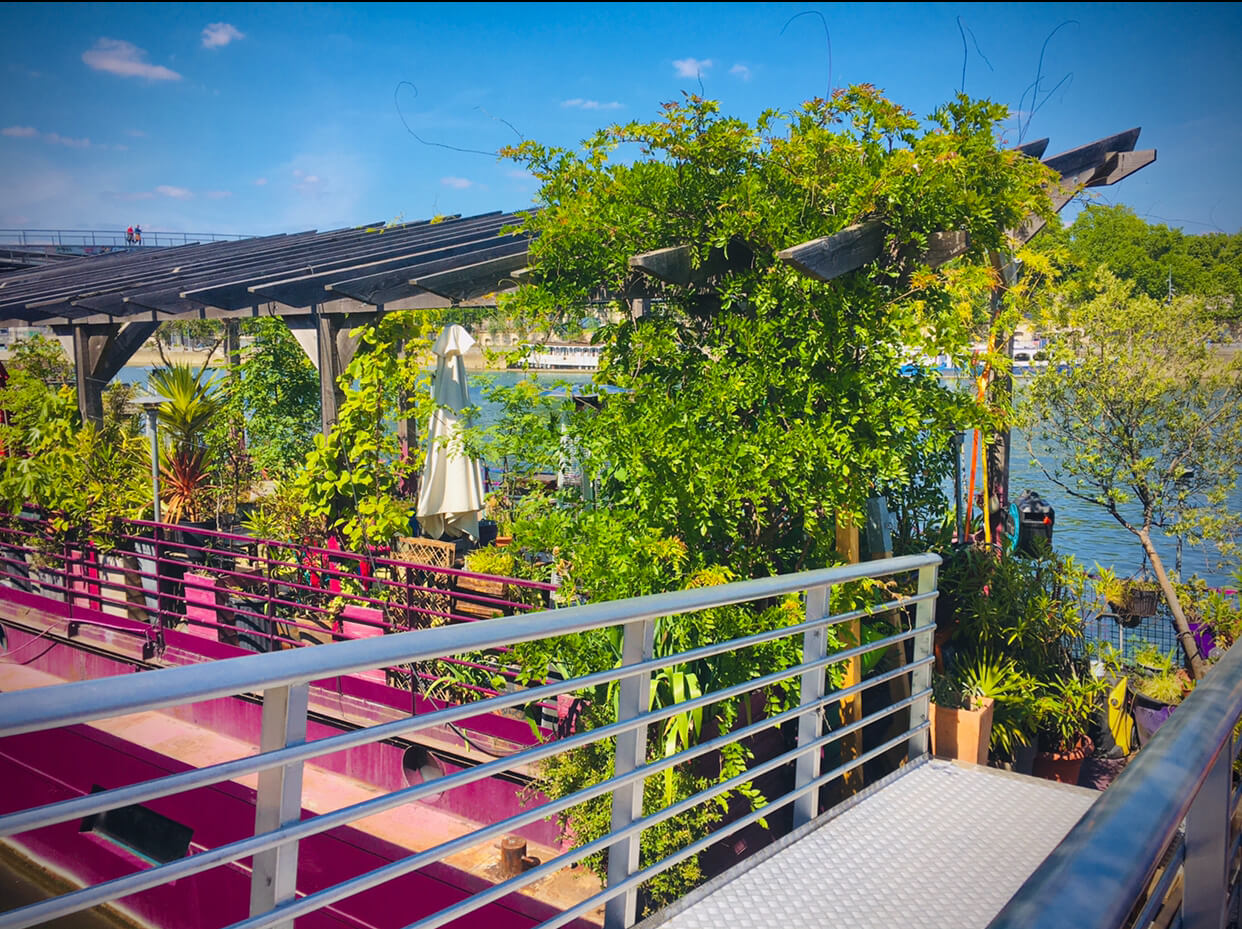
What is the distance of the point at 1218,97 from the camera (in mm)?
23875

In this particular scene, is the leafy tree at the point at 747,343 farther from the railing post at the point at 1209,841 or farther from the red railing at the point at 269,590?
the railing post at the point at 1209,841

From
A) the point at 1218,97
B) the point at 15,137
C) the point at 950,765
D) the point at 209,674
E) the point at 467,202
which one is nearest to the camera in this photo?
the point at 209,674

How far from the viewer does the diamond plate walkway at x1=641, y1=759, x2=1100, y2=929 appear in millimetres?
2406

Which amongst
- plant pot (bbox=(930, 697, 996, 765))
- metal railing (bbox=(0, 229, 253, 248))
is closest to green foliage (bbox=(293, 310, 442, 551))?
plant pot (bbox=(930, 697, 996, 765))

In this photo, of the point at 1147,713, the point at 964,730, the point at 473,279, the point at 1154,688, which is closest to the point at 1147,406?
the point at 1154,688

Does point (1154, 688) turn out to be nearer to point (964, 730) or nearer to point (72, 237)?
point (964, 730)

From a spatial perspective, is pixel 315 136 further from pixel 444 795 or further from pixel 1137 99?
pixel 444 795

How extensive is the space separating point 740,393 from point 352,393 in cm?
430

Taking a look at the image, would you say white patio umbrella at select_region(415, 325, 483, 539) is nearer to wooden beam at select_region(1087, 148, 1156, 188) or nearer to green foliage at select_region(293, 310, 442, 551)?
green foliage at select_region(293, 310, 442, 551)

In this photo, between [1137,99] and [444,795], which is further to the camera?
[1137,99]

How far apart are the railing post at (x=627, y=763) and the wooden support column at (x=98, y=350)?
9926 millimetres

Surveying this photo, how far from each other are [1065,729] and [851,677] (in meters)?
1.75

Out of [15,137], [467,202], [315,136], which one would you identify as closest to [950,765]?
[467,202]

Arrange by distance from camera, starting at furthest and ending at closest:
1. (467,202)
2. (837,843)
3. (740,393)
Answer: (467,202)
(740,393)
(837,843)
